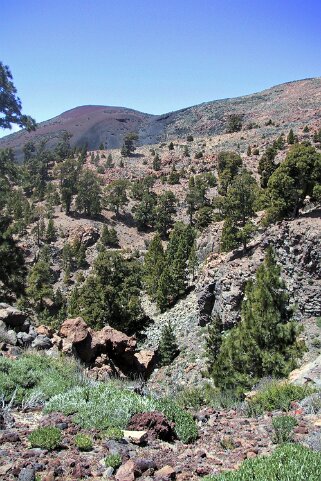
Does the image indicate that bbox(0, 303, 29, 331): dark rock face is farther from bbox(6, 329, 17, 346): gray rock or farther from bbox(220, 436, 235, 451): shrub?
bbox(220, 436, 235, 451): shrub

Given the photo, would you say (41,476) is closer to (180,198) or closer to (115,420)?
(115,420)

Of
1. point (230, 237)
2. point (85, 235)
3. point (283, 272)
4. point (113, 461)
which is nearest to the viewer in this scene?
point (113, 461)

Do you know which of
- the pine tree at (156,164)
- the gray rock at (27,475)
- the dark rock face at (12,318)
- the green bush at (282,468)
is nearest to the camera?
the green bush at (282,468)

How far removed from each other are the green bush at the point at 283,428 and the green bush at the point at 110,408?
1427 millimetres

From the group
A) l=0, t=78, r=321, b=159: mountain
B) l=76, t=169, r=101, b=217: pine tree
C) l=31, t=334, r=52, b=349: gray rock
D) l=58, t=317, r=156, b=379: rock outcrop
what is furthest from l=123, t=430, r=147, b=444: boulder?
l=0, t=78, r=321, b=159: mountain

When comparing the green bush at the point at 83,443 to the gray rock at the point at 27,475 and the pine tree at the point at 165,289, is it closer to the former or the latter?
the gray rock at the point at 27,475

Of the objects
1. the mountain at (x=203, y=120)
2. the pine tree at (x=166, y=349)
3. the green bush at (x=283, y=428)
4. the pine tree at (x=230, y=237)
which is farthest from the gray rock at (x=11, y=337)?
the mountain at (x=203, y=120)

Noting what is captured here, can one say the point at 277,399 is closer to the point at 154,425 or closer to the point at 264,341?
the point at 154,425

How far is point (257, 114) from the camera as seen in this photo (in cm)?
12306

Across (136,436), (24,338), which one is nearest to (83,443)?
(136,436)

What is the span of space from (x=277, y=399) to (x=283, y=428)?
2.19 meters

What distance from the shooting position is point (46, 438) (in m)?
6.21

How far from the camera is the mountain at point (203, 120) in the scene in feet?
365

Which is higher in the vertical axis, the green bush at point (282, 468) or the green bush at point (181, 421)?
the green bush at point (282, 468)
